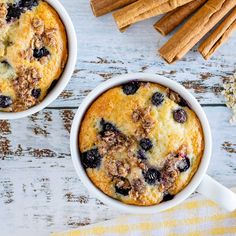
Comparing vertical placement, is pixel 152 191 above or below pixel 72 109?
below

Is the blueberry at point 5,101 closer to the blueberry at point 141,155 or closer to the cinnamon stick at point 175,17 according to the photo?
the blueberry at point 141,155

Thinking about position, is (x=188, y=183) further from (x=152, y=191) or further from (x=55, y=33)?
(x=55, y=33)

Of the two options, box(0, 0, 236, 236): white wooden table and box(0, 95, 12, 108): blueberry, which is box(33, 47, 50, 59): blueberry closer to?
box(0, 95, 12, 108): blueberry

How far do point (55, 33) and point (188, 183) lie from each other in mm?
581

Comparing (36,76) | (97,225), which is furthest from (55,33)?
(97,225)

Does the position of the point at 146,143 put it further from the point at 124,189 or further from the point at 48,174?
the point at 48,174

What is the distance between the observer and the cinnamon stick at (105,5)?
1.98 m

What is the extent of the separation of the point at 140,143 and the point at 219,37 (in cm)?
52

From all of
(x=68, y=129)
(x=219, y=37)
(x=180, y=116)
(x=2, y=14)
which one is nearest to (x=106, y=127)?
(x=180, y=116)

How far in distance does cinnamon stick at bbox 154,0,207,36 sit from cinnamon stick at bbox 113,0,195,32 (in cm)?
3

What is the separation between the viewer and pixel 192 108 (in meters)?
1.77

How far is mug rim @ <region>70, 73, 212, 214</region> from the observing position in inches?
68.6

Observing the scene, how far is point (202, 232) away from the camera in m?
2.09

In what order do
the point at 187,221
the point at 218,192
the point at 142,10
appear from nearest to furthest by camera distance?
the point at 218,192 < the point at 142,10 < the point at 187,221
